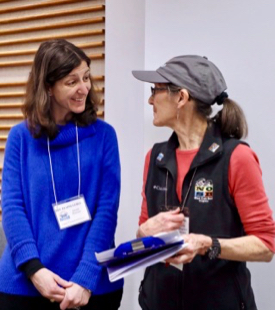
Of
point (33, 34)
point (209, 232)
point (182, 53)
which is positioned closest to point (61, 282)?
point (209, 232)

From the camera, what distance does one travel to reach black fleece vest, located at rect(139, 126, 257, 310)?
5.57 ft

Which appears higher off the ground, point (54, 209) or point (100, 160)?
point (100, 160)

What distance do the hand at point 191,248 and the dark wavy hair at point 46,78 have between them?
32.9 inches

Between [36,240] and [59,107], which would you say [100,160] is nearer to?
[59,107]

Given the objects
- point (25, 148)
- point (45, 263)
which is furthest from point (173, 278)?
point (25, 148)

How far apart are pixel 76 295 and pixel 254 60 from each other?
1.44m

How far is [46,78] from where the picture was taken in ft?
6.51

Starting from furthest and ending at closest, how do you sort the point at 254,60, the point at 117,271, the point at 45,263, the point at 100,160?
the point at 254,60
the point at 100,160
the point at 45,263
the point at 117,271

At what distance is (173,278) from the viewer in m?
1.77

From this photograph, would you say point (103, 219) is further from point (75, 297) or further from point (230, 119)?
point (230, 119)

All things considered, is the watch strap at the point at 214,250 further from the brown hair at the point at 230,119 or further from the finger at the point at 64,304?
the finger at the point at 64,304

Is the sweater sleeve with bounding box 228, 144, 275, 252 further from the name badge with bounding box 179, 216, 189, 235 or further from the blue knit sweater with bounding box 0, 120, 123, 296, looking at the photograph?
the blue knit sweater with bounding box 0, 120, 123, 296

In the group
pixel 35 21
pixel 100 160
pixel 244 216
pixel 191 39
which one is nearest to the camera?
pixel 244 216

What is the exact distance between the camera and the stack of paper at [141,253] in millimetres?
1457
